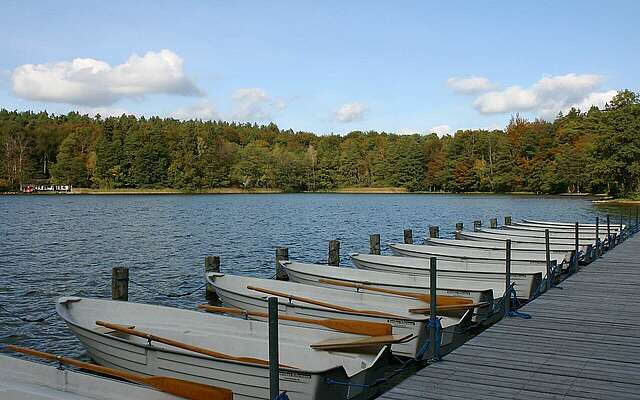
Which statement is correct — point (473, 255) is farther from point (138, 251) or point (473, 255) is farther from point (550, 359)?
point (138, 251)

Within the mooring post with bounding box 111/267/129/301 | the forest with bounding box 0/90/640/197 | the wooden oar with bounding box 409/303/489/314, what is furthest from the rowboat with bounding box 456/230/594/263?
the forest with bounding box 0/90/640/197

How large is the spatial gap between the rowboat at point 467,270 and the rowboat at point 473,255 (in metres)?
0.46

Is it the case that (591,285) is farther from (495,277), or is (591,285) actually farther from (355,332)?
(355,332)

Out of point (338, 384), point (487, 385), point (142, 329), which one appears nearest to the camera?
point (487, 385)

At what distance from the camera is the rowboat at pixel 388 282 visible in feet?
36.4

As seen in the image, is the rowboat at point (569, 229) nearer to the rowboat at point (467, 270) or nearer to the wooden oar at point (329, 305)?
the rowboat at point (467, 270)

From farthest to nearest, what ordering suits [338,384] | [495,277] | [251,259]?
[251,259] < [495,277] < [338,384]

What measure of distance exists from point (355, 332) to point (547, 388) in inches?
117

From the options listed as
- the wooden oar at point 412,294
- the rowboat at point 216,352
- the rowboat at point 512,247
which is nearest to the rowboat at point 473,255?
the rowboat at point 512,247

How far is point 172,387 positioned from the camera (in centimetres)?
609

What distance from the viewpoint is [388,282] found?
13.5 m

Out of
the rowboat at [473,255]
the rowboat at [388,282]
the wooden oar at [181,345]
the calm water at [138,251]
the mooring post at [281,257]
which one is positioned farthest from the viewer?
the calm water at [138,251]

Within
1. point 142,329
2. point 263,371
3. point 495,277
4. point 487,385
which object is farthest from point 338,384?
point 495,277

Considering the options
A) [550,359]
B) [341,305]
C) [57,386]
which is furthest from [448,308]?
[57,386]
